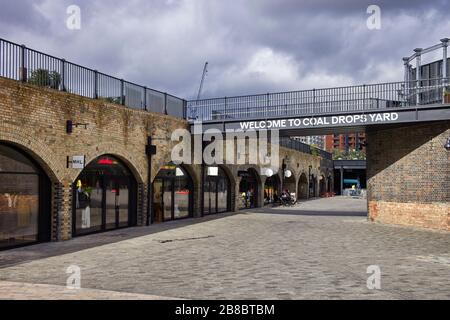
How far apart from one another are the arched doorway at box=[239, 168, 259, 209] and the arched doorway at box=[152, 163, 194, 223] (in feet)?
22.6

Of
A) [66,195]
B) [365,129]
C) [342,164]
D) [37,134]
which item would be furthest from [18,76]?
[342,164]

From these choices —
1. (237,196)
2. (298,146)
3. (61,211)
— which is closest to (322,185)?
(298,146)

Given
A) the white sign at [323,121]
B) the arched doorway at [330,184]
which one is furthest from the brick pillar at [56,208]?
the arched doorway at [330,184]

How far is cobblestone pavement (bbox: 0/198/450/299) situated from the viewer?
7973 mm

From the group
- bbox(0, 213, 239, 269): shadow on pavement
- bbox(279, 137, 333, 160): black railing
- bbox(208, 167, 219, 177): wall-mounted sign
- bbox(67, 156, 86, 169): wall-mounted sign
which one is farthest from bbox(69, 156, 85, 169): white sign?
bbox(279, 137, 333, 160): black railing

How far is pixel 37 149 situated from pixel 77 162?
157cm

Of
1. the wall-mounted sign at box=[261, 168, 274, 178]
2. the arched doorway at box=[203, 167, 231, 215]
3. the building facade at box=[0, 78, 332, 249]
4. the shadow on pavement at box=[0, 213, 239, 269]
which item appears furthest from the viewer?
the wall-mounted sign at box=[261, 168, 274, 178]

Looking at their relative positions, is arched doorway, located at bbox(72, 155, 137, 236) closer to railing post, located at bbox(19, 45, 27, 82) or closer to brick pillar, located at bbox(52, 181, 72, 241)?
brick pillar, located at bbox(52, 181, 72, 241)

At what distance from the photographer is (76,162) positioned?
47.9ft

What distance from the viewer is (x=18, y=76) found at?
13.1 meters

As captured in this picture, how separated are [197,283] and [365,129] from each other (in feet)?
48.1

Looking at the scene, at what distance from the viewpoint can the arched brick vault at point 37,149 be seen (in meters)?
12.3

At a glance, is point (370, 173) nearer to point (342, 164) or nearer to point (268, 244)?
point (268, 244)
